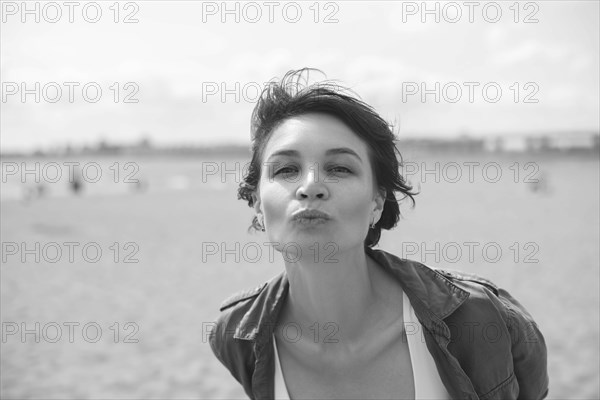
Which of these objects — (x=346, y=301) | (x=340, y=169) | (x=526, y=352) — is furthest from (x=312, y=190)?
(x=526, y=352)

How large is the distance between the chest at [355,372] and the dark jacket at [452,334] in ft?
0.38

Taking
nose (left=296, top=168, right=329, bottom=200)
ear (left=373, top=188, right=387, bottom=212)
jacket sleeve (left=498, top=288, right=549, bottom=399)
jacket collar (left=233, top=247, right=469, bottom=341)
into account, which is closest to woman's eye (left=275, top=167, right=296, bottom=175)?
nose (left=296, top=168, right=329, bottom=200)

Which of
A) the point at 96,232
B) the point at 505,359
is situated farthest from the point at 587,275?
the point at 96,232

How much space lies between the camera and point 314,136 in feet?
8.35

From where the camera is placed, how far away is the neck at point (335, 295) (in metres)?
2.71

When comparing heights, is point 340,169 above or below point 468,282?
above

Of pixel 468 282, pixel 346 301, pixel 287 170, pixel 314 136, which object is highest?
pixel 314 136

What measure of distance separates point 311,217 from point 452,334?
33.5 inches

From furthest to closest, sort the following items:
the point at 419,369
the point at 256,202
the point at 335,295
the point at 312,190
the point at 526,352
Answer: the point at 256,202 < the point at 335,295 < the point at 526,352 < the point at 419,369 < the point at 312,190

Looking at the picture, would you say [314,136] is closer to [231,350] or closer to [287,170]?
[287,170]

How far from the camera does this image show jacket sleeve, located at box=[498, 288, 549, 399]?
2576 mm

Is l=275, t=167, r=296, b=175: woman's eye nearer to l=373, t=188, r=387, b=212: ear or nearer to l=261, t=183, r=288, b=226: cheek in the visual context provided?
l=261, t=183, r=288, b=226: cheek

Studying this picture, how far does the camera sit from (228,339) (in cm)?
284

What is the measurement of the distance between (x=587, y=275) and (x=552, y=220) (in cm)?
802
